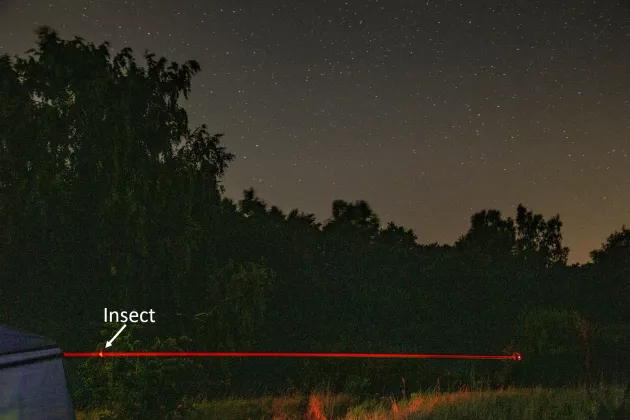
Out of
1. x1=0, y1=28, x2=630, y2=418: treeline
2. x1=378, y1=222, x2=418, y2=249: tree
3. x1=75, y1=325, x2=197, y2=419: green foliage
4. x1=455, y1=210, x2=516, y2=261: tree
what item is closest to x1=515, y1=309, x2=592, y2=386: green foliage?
x1=0, y1=28, x2=630, y2=418: treeline

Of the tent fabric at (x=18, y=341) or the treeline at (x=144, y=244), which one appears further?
the treeline at (x=144, y=244)

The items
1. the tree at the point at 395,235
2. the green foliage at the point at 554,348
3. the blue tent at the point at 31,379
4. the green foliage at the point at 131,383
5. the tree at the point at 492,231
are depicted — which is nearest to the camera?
the blue tent at the point at 31,379

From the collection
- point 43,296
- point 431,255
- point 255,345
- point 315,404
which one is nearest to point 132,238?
point 43,296

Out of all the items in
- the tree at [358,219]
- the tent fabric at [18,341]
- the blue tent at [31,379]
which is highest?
the tree at [358,219]

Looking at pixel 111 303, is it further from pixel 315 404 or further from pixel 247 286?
pixel 315 404


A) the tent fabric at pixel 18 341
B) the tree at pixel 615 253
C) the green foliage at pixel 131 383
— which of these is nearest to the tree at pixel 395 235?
the tree at pixel 615 253

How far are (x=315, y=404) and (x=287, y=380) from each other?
8636mm

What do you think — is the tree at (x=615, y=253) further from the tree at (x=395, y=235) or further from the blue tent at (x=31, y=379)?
the blue tent at (x=31, y=379)

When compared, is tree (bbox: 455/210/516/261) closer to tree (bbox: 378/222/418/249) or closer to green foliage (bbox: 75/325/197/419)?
tree (bbox: 378/222/418/249)

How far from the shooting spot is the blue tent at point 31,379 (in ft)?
10.3

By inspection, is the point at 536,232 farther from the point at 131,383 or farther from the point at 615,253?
the point at 131,383

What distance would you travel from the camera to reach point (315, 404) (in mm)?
14211

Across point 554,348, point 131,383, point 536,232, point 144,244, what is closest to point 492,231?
point 536,232

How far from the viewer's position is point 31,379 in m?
3.28
